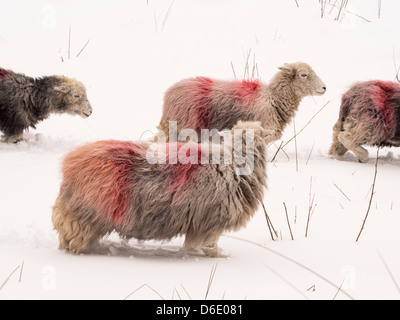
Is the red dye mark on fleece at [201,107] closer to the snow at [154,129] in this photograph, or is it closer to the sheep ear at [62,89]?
the snow at [154,129]

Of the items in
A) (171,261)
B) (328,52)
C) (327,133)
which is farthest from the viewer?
(328,52)

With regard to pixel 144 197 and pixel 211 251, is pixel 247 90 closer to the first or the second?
pixel 211 251

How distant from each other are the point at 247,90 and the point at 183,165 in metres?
3.00

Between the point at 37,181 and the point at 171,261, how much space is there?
2.31 metres

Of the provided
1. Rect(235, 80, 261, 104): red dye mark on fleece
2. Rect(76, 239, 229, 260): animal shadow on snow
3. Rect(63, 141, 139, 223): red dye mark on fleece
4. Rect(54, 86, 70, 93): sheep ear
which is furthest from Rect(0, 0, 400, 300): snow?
Rect(235, 80, 261, 104): red dye mark on fleece

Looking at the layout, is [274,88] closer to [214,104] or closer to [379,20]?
[214,104]

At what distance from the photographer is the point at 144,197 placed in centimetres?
518

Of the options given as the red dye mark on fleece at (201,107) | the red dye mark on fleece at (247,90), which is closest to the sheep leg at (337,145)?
Result: the red dye mark on fleece at (247,90)

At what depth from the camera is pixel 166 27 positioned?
39.3ft

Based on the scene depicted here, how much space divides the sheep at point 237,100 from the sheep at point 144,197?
2463 mm

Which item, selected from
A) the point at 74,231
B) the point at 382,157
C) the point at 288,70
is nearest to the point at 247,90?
the point at 288,70

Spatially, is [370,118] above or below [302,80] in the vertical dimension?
below

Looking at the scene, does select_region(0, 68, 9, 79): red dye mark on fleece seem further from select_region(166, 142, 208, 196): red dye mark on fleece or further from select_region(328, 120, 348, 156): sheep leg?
select_region(166, 142, 208, 196): red dye mark on fleece

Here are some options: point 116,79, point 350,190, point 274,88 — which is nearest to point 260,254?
point 350,190
